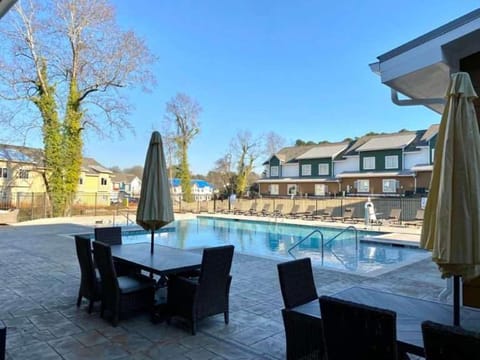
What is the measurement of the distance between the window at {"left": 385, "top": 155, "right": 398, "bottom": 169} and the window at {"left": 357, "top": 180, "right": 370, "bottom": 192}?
189 cm

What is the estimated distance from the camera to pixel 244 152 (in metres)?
34.8

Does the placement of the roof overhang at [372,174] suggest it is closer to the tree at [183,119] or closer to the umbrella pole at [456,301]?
the tree at [183,119]

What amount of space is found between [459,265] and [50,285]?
5.78 m

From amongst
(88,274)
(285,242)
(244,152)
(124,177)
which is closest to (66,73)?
(285,242)

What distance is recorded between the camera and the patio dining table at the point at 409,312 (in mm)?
2215

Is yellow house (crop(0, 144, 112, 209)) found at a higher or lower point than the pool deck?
higher

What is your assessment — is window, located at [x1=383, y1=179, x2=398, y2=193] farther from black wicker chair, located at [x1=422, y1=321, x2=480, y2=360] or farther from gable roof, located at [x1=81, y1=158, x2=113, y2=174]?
black wicker chair, located at [x1=422, y1=321, x2=480, y2=360]

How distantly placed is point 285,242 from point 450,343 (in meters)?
12.0

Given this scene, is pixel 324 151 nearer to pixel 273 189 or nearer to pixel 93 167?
pixel 273 189

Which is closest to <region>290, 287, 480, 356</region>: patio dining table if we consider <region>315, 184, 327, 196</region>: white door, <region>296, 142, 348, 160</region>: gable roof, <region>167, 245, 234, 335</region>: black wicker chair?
<region>167, 245, 234, 335</region>: black wicker chair

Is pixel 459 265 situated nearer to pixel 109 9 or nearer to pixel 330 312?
pixel 330 312

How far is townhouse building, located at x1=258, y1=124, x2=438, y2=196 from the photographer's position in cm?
2536

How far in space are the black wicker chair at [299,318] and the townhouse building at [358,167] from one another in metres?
21.7

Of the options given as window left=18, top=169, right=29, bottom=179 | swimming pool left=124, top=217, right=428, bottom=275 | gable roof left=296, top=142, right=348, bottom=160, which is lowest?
swimming pool left=124, top=217, right=428, bottom=275
